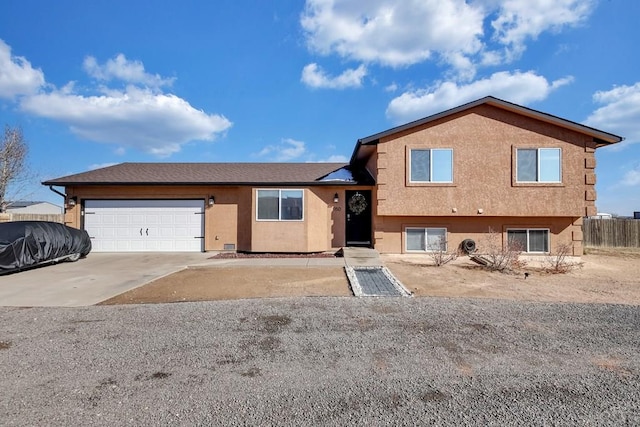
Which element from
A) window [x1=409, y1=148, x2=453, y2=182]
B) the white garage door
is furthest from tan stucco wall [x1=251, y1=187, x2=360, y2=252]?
window [x1=409, y1=148, x2=453, y2=182]

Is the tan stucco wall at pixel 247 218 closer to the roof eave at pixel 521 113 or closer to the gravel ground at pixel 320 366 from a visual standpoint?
the roof eave at pixel 521 113

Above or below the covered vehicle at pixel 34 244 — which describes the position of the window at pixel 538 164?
above

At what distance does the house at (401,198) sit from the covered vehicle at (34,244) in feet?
8.28

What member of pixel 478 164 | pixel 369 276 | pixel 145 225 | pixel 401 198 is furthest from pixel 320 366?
pixel 145 225

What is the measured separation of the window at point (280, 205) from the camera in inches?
508

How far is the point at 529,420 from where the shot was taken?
8.66 ft

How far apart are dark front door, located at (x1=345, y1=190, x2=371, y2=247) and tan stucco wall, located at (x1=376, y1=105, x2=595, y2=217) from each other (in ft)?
5.24

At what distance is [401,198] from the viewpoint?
12.1 metres

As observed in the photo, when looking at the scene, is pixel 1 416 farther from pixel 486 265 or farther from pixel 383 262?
pixel 486 265

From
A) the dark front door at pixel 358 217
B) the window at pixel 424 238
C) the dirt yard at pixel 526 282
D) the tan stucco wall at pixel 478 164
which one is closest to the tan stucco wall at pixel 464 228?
the window at pixel 424 238

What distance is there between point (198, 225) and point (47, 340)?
9896 millimetres

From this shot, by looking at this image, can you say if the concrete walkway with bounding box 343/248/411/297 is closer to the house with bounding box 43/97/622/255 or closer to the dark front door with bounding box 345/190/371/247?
the house with bounding box 43/97/622/255

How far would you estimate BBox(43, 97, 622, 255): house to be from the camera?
39.2 feet

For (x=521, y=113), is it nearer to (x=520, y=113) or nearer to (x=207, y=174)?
(x=520, y=113)
